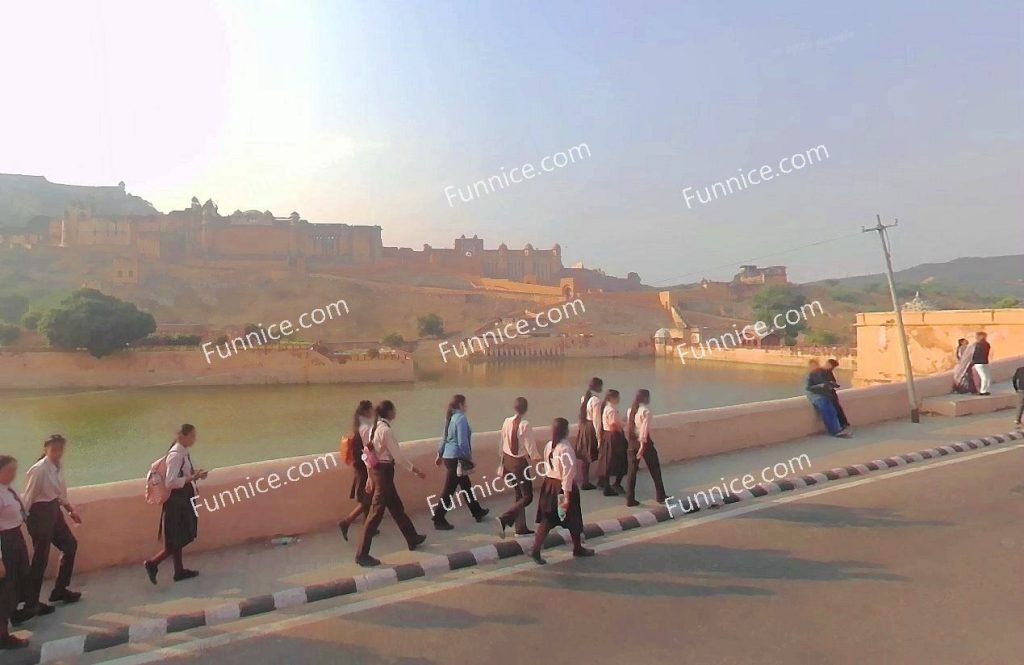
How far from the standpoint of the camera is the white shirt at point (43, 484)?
387 cm

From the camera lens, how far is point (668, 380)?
4338 centimetres

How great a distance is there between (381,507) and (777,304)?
6177 centimetres

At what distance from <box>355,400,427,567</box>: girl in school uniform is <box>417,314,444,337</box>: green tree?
5511 cm

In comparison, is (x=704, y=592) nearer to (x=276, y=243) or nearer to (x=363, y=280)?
(x=363, y=280)

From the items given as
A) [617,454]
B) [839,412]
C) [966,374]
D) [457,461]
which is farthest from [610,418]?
[966,374]

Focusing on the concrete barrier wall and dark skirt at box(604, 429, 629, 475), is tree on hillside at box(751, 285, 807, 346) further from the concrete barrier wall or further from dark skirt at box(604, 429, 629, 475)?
dark skirt at box(604, 429, 629, 475)

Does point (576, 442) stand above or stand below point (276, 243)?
below

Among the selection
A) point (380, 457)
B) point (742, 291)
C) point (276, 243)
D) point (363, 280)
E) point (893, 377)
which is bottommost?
point (893, 377)

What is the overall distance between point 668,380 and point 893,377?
18070 millimetres

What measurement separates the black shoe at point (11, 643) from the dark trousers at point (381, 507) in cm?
179

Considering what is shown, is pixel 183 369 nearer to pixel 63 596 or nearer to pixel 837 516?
pixel 63 596

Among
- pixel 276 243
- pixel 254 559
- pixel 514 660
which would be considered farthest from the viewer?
pixel 276 243

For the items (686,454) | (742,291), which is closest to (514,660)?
(686,454)

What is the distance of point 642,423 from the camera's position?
5.81 m
